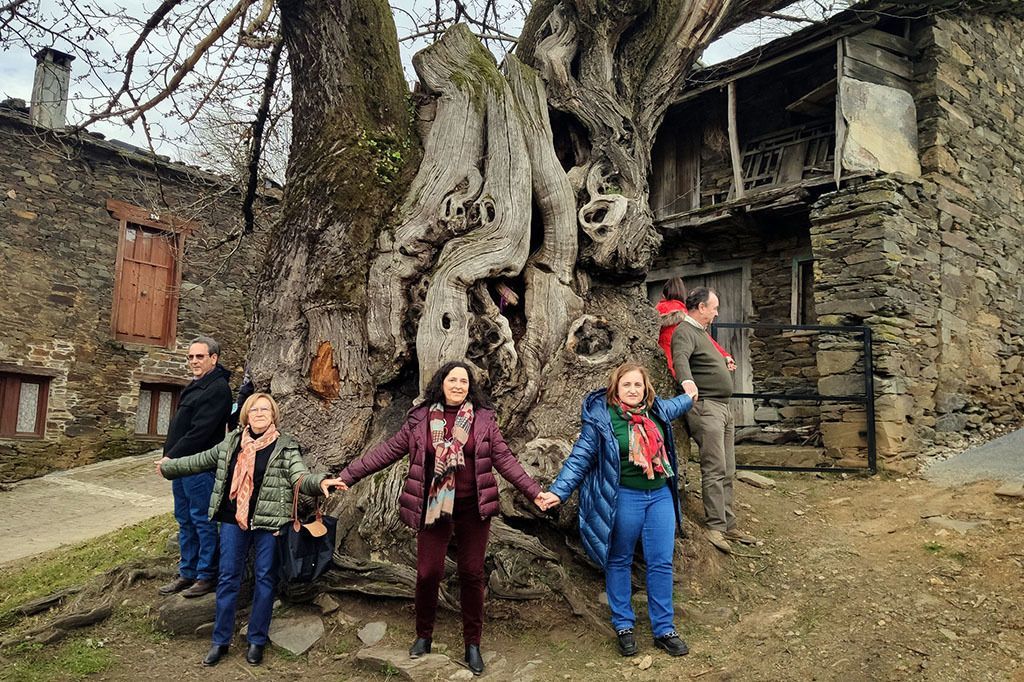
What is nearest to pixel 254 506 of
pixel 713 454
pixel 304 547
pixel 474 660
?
pixel 304 547

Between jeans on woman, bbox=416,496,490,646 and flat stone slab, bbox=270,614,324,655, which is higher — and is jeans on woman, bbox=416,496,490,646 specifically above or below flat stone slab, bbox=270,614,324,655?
above

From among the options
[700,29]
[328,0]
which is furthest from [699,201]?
[328,0]

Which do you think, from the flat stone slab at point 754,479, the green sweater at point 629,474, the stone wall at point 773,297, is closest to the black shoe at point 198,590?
the green sweater at point 629,474

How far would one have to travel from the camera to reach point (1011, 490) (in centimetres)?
582

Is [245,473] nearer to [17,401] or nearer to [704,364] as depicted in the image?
[704,364]

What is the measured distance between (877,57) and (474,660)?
919 centimetres

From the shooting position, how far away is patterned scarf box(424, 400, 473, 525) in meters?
3.42

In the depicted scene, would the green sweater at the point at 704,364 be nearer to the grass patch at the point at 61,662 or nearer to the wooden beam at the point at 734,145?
the grass patch at the point at 61,662

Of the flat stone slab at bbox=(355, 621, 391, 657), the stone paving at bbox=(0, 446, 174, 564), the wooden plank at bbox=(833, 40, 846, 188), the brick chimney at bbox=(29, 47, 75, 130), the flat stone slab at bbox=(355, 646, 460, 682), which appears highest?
the brick chimney at bbox=(29, 47, 75, 130)

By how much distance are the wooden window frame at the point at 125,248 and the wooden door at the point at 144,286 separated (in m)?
0.02

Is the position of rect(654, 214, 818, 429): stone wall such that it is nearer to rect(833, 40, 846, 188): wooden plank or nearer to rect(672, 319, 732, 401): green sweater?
rect(833, 40, 846, 188): wooden plank

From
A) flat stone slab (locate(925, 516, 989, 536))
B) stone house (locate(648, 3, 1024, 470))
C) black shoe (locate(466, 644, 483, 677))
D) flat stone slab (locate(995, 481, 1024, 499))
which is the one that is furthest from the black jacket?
stone house (locate(648, 3, 1024, 470))

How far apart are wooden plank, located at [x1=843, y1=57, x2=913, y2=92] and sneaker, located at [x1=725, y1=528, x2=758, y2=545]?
6930 millimetres

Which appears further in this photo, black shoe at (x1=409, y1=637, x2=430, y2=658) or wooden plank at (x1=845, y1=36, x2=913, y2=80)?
wooden plank at (x1=845, y1=36, x2=913, y2=80)
